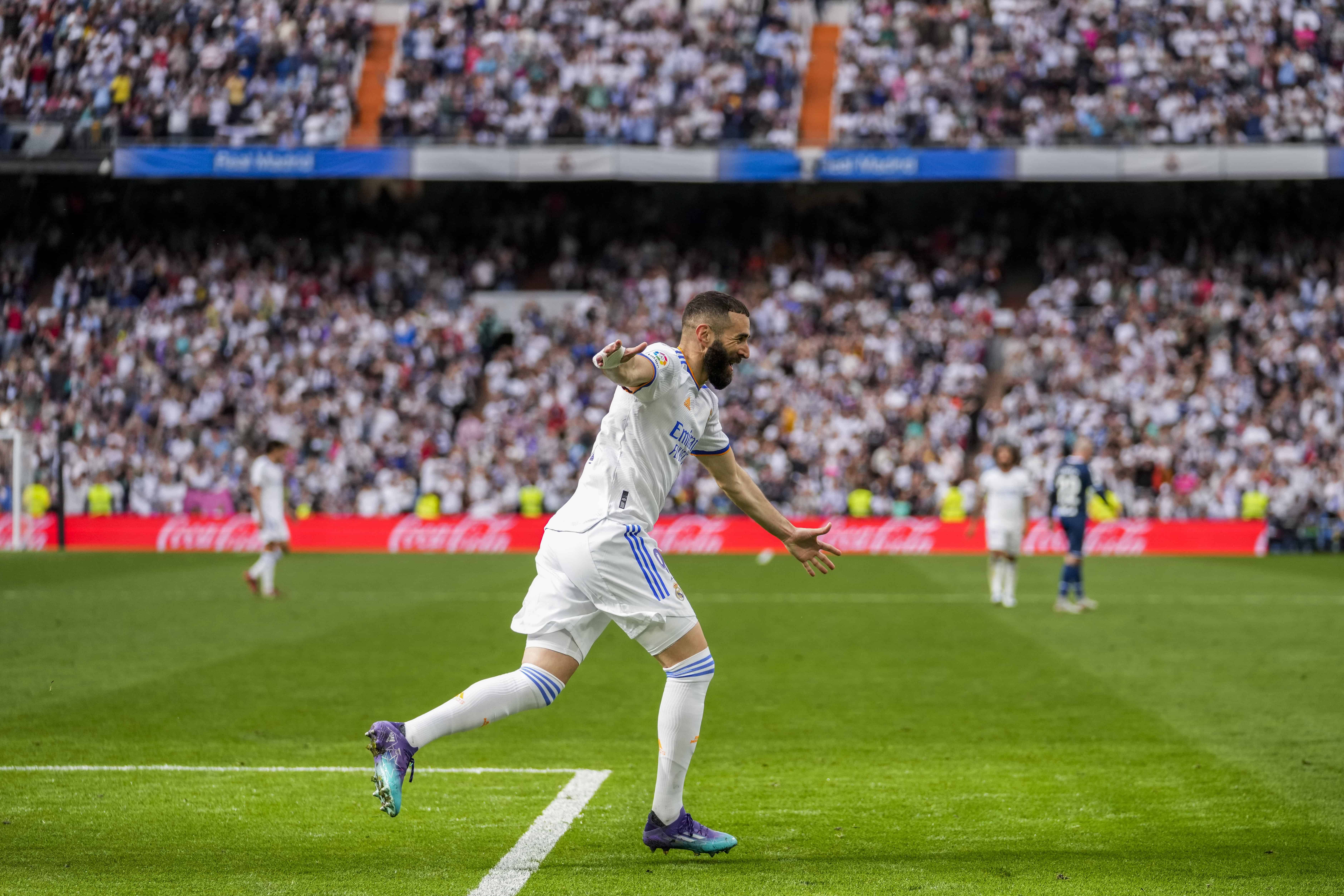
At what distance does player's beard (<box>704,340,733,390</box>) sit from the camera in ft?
18.9

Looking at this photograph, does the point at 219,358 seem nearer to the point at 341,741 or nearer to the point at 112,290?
the point at 112,290

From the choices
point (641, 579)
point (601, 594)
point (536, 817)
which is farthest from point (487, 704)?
point (536, 817)

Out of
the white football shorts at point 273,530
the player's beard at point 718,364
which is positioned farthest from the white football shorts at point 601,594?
the white football shorts at point 273,530

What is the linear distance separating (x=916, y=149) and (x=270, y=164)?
51.6ft

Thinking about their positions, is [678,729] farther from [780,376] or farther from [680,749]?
[780,376]

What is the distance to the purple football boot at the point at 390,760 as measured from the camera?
538 centimetres

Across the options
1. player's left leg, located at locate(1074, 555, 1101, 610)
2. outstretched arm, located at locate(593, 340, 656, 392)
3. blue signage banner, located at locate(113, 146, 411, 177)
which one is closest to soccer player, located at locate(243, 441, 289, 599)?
player's left leg, located at locate(1074, 555, 1101, 610)

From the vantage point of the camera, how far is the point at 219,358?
101ft

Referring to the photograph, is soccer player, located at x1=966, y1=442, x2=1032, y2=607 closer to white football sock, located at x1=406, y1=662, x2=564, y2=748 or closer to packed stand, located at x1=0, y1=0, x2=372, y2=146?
packed stand, located at x1=0, y1=0, x2=372, y2=146

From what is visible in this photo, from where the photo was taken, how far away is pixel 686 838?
5.79m

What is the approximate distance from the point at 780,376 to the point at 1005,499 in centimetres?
1443

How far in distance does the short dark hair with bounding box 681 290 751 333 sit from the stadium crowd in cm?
2208

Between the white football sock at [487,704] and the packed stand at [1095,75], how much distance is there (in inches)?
1183

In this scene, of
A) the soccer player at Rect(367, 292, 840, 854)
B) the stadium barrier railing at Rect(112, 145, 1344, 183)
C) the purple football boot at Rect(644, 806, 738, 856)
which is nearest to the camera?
the soccer player at Rect(367, 292, 840, 854)
